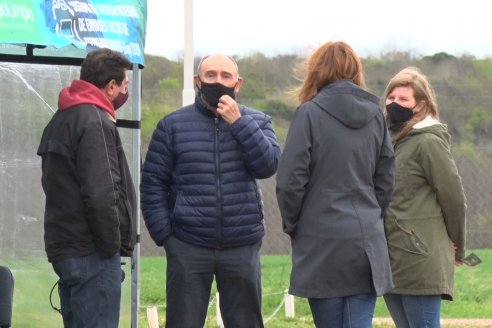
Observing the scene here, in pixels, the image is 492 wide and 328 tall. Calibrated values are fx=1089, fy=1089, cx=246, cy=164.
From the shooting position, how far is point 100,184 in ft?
17.5

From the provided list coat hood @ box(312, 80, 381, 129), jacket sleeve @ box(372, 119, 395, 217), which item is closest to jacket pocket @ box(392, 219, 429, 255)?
jacket sleeve @ box(372, 119, 395, 217)

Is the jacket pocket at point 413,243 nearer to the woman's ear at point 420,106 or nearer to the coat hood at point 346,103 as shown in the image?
the woman's ear at point 420,106

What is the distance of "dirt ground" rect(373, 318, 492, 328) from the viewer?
928cm

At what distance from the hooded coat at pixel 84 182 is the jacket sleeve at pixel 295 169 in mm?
848

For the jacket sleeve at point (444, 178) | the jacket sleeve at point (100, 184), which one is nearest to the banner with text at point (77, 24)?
the jacket sleeve at point (100, 184)

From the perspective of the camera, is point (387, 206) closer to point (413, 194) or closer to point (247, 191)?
point (413, 194)

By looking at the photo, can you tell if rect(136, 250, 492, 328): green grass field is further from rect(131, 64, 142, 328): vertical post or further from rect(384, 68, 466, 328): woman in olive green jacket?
rect(384, 68, 466, 328): woman in olive green jacket

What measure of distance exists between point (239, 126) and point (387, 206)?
939 mm

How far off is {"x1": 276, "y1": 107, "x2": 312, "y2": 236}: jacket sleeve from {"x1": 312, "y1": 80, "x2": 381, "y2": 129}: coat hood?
0.43ft

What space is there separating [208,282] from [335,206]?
3.85 ft

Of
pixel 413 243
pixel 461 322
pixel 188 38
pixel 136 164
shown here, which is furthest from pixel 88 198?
pixel 461 322

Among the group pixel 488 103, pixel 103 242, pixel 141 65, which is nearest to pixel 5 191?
pixel 141 65

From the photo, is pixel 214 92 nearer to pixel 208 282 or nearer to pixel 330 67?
pixel 330 67

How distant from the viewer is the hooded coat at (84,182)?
536cm
